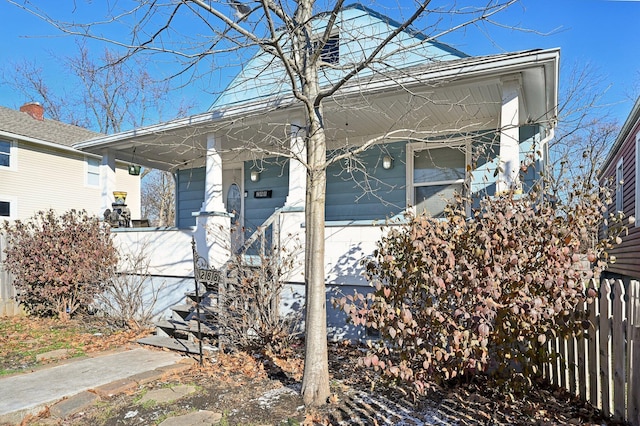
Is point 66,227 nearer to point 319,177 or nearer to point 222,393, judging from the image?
point 222,393

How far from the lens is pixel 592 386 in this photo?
11.3 ft

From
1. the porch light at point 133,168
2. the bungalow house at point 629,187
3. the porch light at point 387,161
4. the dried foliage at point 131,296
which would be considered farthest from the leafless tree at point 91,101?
the bungalow house at point 629,187

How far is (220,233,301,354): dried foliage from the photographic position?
5051 mm

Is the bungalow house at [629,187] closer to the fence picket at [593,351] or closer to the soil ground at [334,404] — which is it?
the fence picket at [593,351]

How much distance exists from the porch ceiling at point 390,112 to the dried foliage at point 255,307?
1478 millimetres

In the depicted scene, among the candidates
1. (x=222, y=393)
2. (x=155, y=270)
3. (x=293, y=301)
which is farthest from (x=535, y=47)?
(x=155, y=270)

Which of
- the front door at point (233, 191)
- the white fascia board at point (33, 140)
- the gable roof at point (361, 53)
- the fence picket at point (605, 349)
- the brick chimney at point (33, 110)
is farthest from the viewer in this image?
the brick chimney at point (33, 110)

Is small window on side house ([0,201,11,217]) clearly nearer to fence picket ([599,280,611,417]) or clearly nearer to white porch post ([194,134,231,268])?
white porch post ([194,134,231,268])

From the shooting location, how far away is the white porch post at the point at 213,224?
666 centimetres

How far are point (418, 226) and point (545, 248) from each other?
1019 mm

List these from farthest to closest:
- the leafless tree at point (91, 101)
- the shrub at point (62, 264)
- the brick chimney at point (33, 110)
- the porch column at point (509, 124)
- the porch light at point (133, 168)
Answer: the leafless tree at point (91, 101) < the brick chimney at point (33, 110) < the porch light at point (133, 168) < the shrub at point (62, 264) < the porch column at point (509, 124)

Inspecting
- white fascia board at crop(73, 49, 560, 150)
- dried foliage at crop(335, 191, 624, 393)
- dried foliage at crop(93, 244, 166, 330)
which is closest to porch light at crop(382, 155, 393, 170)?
white fascia board at crop(73, 49, 560, 150)

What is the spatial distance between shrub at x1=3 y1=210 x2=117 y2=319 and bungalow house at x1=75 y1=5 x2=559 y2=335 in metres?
0.54

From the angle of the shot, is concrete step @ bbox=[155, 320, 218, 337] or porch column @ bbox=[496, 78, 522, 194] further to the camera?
concrete step @ bbox=[155, 320, 218, 337]
